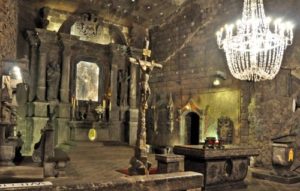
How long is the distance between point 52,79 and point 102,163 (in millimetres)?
4744

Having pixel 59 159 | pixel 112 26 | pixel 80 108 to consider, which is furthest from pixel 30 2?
pixel 59 159

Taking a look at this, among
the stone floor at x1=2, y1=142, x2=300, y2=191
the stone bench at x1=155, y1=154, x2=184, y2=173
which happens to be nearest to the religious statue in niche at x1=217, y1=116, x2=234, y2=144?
the stone floor at x1=2, y1=142, x2=300, y2=191

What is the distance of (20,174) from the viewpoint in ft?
14.7

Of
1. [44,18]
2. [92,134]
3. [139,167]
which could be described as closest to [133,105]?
[92,134]

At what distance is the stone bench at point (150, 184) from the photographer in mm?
2607

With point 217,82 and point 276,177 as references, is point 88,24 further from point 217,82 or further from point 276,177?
point 276,177

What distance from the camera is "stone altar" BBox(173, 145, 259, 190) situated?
512cm

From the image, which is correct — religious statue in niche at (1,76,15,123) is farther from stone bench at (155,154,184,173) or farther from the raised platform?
the raised platform

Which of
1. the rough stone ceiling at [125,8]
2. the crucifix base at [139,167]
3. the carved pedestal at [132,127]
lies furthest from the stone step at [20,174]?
the rough stone ceiling at [125,8]

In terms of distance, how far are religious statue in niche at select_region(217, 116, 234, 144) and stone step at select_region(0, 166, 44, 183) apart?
6.79 metres

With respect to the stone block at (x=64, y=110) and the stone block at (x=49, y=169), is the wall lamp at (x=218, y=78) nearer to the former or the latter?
the stone block at (x=64, y=110)

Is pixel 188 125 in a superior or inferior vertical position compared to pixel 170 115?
inferior

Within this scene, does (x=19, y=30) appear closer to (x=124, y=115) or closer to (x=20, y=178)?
(x=124, y=115)

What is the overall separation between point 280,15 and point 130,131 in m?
7.65
